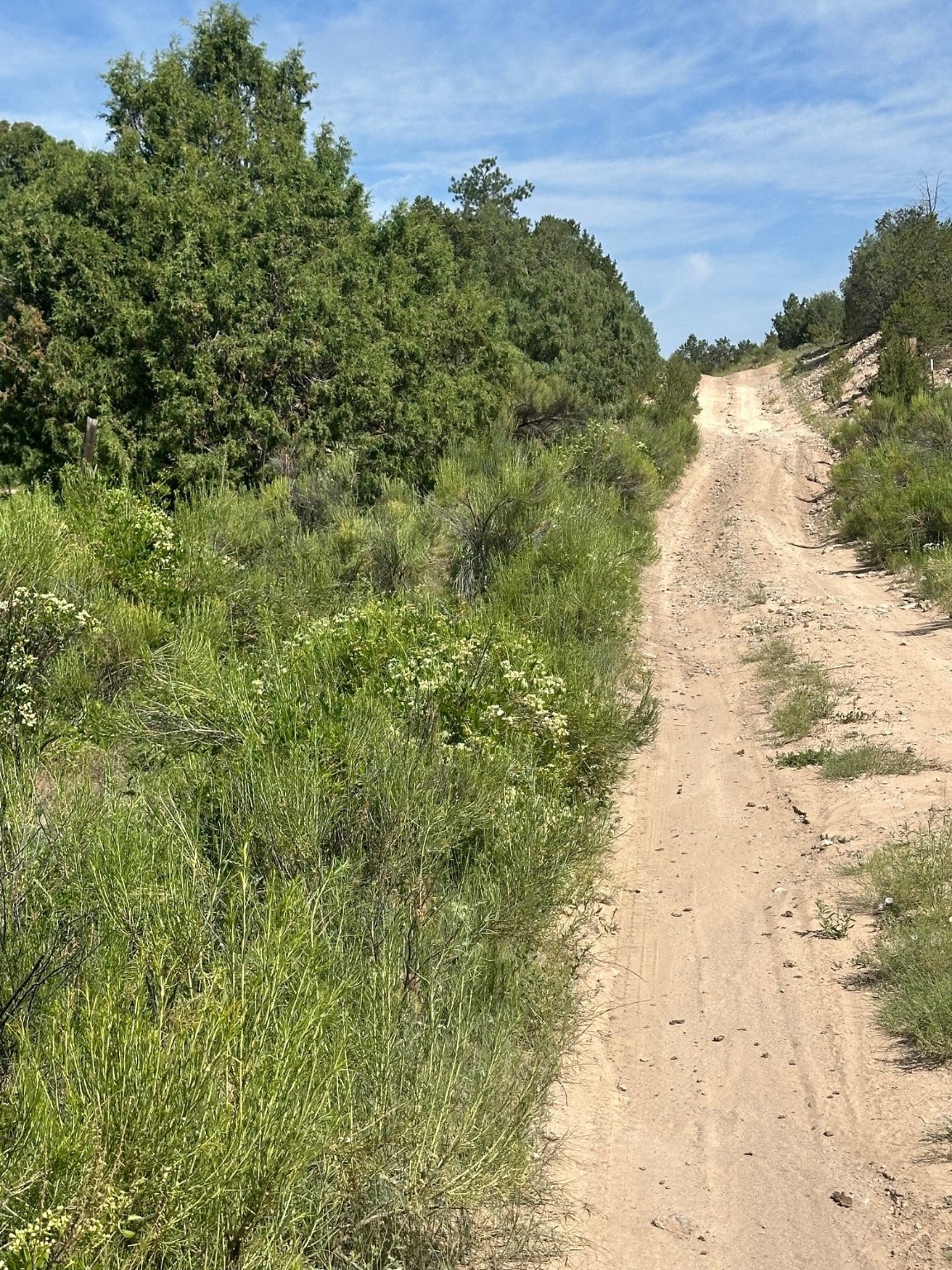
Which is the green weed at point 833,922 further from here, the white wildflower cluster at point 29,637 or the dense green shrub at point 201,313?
the dense green shrub at point 201,313

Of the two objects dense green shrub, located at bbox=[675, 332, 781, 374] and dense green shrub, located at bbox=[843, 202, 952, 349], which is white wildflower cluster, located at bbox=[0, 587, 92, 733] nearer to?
dense green shrub, located at bbox=[843, 202, 952, 349]

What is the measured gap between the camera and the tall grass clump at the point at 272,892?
9.18ft

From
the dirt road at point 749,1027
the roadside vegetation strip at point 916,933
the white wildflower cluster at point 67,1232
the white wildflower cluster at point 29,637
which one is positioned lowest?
the dirt road at point 749,1027

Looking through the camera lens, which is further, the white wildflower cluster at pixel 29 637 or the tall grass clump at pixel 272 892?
the white wildflower cluster at pixel 29 637

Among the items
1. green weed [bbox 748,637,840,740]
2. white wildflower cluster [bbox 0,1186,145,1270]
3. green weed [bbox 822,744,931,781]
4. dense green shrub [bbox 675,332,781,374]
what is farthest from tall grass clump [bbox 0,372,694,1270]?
dense green shrub [bbox 675,332,781,374]

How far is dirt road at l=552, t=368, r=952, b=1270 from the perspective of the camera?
407 centimetres

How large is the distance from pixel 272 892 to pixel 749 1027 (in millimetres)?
2675

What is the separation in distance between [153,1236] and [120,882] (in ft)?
4.50

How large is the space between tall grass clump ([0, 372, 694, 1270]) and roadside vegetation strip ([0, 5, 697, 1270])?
0.06ft

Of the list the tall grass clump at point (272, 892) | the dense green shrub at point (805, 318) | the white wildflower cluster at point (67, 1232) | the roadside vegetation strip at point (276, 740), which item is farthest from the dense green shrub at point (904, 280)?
the white wildflower cluster at point (67, 1232)

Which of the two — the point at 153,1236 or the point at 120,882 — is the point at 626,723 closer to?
the point at 120,882

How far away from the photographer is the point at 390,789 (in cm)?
525

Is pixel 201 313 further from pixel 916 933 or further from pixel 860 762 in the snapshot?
pixel 916 933

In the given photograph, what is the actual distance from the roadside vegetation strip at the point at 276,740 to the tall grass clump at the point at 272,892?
2 centimetres
